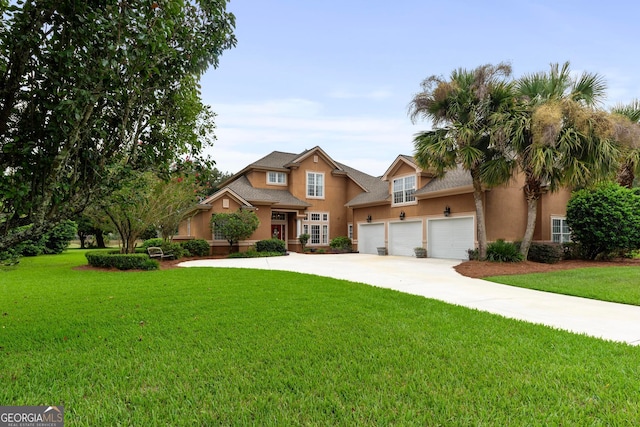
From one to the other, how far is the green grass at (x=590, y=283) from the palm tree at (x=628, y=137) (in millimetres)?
4892

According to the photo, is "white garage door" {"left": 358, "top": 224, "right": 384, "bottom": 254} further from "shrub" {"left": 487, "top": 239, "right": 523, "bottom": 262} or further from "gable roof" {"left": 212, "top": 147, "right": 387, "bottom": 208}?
"shrub" {"left": 487, "top": 239, "right": 523, "bottom": 262}

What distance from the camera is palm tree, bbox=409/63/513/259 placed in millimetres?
13305

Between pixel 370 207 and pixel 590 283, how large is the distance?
14.8 m

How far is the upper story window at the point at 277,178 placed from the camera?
80.0ft

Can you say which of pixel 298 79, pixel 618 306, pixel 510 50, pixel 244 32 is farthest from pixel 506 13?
pixel 244 32

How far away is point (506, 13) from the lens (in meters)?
10.6

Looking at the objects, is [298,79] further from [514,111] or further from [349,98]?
[514,111]

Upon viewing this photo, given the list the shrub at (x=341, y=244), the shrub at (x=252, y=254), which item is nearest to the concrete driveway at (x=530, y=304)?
the shrub at (x=252, y=254)

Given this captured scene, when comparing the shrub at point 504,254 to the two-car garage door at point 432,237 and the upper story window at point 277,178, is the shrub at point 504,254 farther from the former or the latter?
the upper story window at point 277,178

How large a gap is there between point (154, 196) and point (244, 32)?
12079mm

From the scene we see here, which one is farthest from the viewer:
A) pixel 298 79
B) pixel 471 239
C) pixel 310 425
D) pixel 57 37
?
pixel 471 239

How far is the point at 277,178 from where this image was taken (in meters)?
24.7

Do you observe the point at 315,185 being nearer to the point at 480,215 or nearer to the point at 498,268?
the point at 480,215

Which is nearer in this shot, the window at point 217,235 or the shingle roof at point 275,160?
the window at point 217,235
